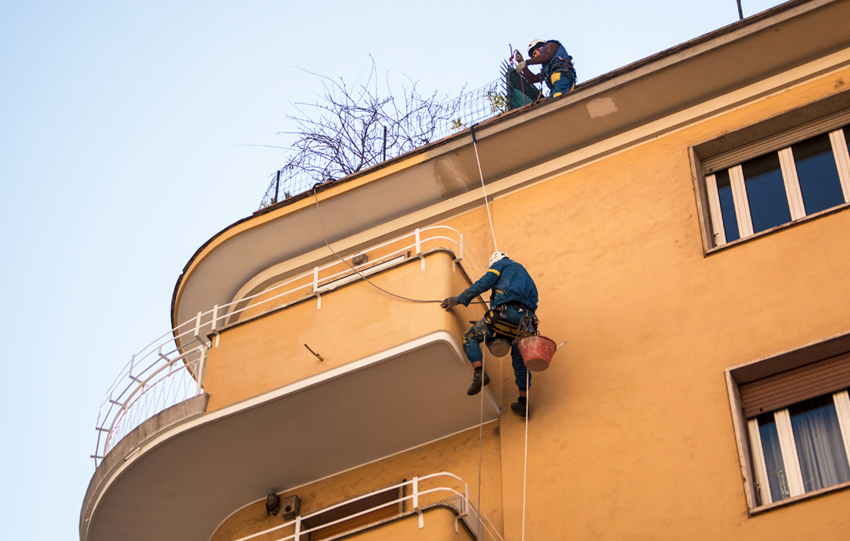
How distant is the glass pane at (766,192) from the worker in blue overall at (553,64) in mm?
3004

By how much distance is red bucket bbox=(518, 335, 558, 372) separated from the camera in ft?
30.8

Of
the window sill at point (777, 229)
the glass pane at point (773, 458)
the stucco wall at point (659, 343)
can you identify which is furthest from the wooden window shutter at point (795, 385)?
the window sill at point (777, 229)

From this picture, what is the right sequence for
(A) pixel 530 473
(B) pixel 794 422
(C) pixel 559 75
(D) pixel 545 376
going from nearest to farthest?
A: 1. (B) pixel 794 422
2. (A) pixel 530 473
3. (D) pixel 545 376
4. (C) pixel 559 75

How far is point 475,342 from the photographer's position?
33.0ft

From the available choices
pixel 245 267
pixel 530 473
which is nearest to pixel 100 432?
pixel 245 267

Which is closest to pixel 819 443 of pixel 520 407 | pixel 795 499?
pixel 795 499

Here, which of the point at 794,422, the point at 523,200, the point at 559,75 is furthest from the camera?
the point at 559,75

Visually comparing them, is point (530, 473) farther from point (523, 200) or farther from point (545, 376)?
point (523, 200)

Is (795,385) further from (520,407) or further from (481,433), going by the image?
(481,433)

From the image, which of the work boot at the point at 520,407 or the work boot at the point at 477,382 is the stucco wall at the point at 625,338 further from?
the work boot at the point at 477,382

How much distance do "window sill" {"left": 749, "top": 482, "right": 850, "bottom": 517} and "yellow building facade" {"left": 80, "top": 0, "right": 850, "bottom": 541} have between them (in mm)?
18

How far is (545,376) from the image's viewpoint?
10.5m

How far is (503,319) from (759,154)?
152 inches

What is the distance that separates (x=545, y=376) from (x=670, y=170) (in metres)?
3.03
